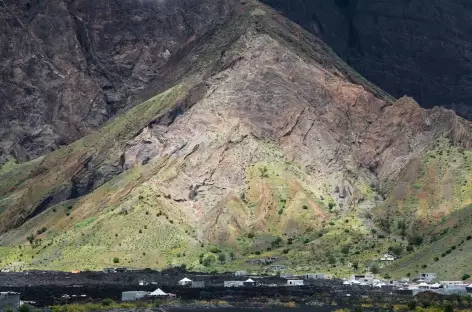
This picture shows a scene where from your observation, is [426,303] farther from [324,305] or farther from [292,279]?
[292,279]

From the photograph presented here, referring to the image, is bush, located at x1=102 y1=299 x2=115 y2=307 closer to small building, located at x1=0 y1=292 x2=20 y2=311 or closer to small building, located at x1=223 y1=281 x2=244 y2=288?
small building, located at x1=0 y1=292 x2=20 y2=311

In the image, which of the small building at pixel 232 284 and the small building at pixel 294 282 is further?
the small building at pixel 294 282

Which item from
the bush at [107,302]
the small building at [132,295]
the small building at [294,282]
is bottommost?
the bush at [107,302]

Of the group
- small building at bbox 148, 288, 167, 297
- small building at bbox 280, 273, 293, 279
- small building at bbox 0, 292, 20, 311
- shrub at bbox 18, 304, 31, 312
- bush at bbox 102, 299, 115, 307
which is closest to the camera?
shrub at bbox 18, 304, 31, 312

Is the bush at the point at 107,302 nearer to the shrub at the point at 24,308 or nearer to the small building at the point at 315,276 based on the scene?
the shrub at the point at 24,308

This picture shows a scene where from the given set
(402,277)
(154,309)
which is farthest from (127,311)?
(402,277)

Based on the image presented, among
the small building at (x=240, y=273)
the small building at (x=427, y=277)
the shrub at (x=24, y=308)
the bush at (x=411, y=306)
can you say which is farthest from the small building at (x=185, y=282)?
the shrub at (x=24, y=308)

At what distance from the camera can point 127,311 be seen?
452 feet

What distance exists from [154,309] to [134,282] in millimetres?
46852

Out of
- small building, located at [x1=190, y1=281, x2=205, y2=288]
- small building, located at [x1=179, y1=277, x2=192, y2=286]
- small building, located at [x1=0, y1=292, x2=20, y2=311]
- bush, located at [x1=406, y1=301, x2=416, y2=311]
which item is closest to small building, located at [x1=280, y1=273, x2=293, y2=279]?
small building, located at [x1=190, y1=281, x2=205, y2=288]

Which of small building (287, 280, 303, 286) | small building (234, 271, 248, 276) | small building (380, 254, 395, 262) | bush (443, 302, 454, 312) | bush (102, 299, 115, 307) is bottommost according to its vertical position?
bush (443, 302, 454, 312)

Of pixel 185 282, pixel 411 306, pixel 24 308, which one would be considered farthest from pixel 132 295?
pixel 411 306

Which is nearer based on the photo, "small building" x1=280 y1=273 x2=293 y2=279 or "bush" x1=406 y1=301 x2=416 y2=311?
"bush" x1=406 y1=301 x2=416 y2=311

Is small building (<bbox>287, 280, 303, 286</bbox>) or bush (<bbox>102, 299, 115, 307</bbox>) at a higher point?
small building (<bbox>287, 280, 303, 286</bbox>)
